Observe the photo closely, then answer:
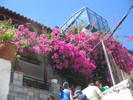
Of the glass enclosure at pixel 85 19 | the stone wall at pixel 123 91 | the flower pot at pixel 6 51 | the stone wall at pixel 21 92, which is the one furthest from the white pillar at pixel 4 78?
the glass enclosure at pixel 85 19

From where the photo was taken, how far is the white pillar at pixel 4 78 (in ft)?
17.4

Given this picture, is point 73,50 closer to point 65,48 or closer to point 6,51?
point 65,48

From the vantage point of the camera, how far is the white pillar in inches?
209

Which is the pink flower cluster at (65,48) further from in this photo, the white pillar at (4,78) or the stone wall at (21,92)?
the white pillar at (4,78)

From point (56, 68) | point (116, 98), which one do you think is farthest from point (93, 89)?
point (56, 68)

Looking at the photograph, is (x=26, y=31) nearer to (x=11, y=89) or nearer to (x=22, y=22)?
(x=22, y=22)

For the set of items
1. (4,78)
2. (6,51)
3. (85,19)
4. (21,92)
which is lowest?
(4,78)

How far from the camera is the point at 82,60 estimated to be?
11438mm

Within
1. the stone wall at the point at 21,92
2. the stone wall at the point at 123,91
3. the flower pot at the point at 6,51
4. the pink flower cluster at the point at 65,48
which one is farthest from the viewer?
the pink flower cluster at the point at 65,48

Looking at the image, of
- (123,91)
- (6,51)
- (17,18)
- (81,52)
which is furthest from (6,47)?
(17,18)

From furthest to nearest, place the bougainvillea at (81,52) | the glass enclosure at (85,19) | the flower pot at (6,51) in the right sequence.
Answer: the glass enclosure at (85,19) → the bougainvillea at (81,52) → the flower pot at (6,51)

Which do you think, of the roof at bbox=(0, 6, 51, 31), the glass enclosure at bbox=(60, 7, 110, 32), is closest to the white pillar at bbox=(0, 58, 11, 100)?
the roof at bbox=(0, 6, 51, 31)

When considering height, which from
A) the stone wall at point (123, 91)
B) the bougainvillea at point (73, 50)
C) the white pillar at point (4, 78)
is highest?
the bougainvillea at point (73, 50)

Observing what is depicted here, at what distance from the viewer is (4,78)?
5.52m
